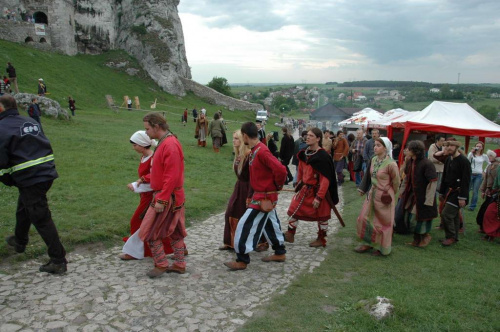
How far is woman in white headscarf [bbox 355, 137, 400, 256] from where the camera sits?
5768mm

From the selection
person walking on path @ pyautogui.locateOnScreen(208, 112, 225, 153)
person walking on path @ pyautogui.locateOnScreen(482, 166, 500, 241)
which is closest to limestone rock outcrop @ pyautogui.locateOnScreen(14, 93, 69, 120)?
person walking on path @ pyautogui.locateOnScreen(208, 112, 225, 153)

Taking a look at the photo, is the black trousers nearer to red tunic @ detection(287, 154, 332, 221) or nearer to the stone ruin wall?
red tunic @ detection(287, 154, 332, 221)

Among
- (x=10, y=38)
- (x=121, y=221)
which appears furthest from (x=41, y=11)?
(x=121, y=221)

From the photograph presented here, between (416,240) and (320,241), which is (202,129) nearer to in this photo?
(320,241)

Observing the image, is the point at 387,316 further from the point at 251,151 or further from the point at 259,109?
the point at 259,109

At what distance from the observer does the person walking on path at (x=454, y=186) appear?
21.1 feet

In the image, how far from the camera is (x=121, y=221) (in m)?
6.42

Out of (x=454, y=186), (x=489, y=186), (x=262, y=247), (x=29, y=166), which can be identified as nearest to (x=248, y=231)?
(x=262, y=247)

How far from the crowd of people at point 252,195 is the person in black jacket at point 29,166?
0.01m

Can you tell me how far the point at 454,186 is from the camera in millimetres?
6547

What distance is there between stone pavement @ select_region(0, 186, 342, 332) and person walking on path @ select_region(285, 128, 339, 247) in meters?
0.71

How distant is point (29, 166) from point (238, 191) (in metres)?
2.72

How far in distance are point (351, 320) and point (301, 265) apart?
1.74m

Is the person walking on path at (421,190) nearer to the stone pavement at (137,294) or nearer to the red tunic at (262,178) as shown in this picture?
the stone pavement at (137,294)
